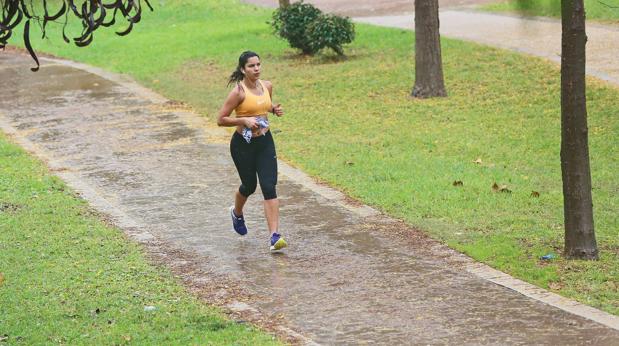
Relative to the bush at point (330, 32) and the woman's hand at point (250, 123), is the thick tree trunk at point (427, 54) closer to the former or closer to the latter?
the bush at point (330, 32)

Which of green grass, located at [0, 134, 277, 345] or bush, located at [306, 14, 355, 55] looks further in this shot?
bush, located at [306, 14, 355, 55]

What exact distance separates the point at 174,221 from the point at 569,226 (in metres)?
3.75

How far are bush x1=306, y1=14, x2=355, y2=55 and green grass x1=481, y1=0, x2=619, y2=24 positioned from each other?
5.22 meters

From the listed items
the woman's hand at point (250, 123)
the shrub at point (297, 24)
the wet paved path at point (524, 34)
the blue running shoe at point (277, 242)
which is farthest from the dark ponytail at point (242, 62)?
the shrub at point (297, 24)

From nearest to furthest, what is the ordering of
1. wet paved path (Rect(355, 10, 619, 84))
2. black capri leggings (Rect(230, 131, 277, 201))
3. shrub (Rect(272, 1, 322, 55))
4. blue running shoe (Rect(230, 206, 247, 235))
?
black capri leggings (Rect(230, 131, 277, 201)) → blue running shoe (Rect(230, 206, 247, 235)) → wet paved path (Rect(355, 10, 619, 84)) → shrub (Rect(272, 1, 322, 55))

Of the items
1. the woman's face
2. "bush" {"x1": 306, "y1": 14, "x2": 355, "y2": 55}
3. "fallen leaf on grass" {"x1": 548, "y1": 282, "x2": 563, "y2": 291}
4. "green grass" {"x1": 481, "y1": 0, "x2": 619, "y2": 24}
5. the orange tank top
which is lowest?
"fallen leaf on grass" {"x1": 548, "y1": 282, "x2": 563, "y2": 291}

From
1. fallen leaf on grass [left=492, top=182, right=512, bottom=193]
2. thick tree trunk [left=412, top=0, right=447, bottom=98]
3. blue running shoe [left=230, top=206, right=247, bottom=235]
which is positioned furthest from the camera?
thick tree trunk [left=412, top=0, right=447, bottom=98]

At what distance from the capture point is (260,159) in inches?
354

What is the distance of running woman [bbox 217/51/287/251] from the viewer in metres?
8.84

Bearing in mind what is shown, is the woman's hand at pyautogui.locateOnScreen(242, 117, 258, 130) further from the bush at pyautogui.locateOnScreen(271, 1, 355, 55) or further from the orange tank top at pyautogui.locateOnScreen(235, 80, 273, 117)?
the bush at pyautogui.locateOnScreen(271, 1, 355, 55)

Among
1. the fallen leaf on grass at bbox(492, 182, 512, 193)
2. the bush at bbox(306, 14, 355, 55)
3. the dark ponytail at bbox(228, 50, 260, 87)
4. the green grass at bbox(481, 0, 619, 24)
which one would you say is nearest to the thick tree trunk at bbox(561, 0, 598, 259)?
the fallen leaf on grass at bbox(492, 182, 512, 193)

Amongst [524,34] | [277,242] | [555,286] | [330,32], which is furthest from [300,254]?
[524,34]

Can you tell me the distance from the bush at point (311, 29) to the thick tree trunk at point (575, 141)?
11.8 metres

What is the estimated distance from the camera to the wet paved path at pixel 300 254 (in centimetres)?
684
